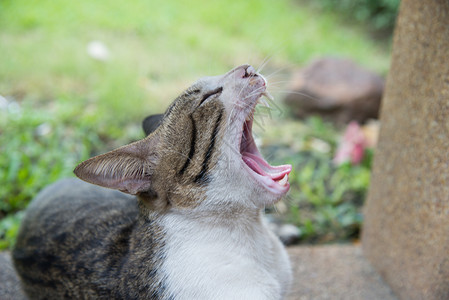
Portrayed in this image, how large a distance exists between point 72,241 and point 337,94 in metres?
4.09

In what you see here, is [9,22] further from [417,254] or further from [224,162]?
[417,254]

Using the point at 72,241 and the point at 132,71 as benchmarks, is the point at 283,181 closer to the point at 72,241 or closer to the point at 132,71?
the point at 72,241

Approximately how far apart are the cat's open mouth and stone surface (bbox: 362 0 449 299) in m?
0.84

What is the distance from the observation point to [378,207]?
2.94 meters

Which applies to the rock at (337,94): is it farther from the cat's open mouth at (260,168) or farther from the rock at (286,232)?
the cat's open mouth at (260,168)

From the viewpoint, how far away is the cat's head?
2.01 m

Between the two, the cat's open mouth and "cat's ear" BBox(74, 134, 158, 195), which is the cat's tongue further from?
"cat's ear" BBox(74, 134, 158, 195)

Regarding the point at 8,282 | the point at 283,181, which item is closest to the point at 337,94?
the point at 283,181

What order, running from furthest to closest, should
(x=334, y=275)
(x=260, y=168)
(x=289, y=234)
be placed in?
(x=289, y=234) → (x=334, y=275) → (x=260, y=168)

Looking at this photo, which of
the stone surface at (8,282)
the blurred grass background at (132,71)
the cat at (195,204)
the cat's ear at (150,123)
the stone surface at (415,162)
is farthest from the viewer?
the blurred grass background at (132,71)

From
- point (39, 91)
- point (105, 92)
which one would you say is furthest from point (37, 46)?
point (105, 92)

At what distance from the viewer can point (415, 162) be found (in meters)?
2.47

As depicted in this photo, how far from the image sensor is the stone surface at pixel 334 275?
9.36 ft

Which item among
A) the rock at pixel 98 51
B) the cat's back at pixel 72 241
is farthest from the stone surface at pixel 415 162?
the rock at pixel 98 51
